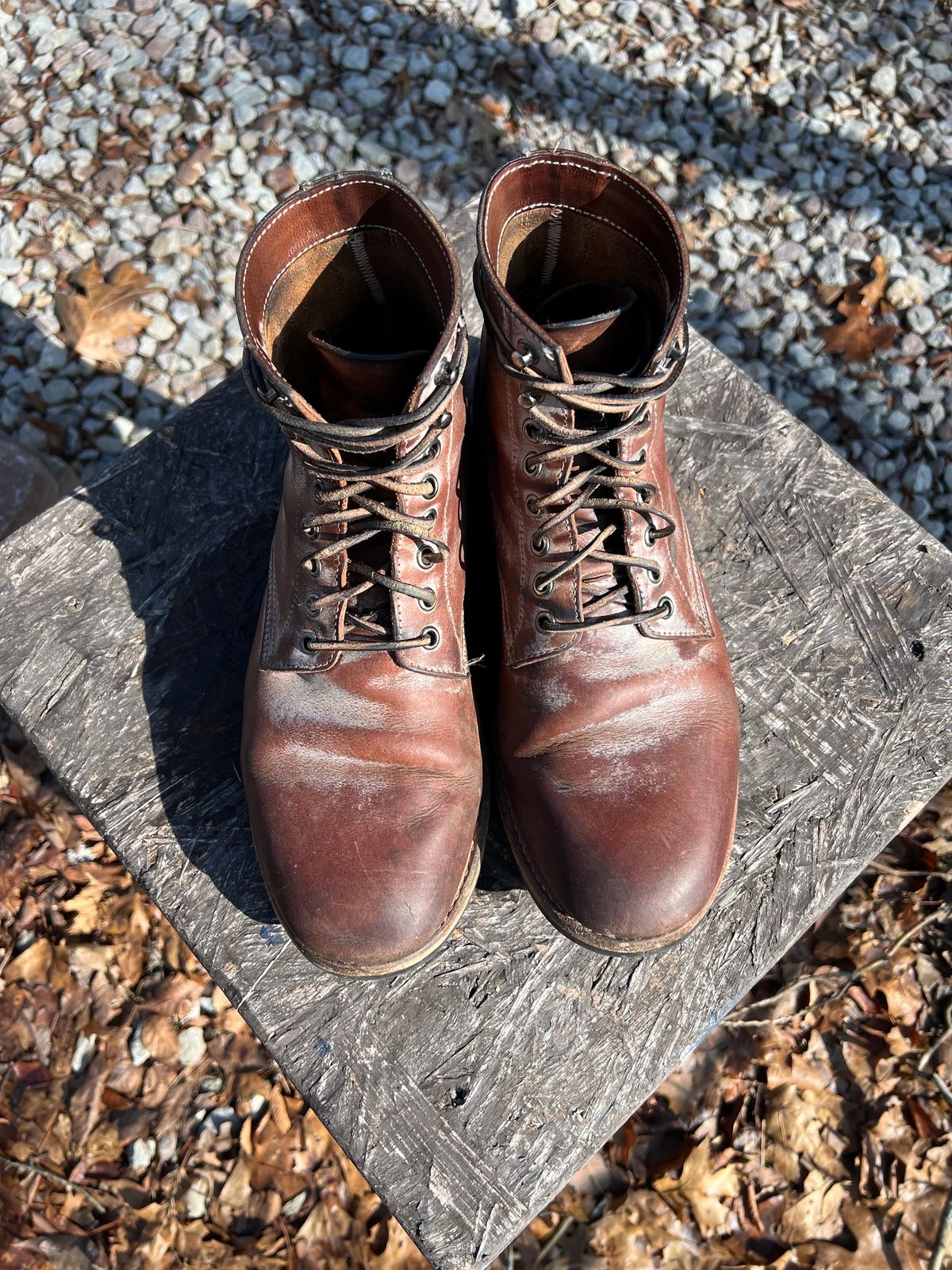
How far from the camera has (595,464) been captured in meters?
1.54

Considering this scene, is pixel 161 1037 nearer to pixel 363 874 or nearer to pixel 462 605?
pixel 363 874

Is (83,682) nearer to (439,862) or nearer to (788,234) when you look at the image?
(439,862)

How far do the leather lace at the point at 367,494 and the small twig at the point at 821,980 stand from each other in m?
1.43

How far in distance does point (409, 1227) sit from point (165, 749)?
37.2 inches

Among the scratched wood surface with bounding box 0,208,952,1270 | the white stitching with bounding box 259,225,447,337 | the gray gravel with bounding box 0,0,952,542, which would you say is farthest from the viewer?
the gray gravel with bounding box 0,0,952,542

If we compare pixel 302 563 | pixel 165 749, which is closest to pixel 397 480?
pixel 302 563

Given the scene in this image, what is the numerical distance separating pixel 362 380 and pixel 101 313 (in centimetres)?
202

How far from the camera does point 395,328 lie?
1.69m

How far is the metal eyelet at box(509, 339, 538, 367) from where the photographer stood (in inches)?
55.2

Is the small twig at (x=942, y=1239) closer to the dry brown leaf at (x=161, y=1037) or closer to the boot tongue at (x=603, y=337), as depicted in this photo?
the boot tongue at (x=603, y=337)

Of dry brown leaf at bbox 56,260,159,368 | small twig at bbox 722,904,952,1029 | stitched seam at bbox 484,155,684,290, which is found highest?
stitched seam at bbox 484,155,684,290

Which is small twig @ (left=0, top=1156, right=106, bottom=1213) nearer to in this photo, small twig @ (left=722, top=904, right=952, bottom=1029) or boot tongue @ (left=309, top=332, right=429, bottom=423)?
small twig @ (left=722, top=904, right=952, bottom=1029)

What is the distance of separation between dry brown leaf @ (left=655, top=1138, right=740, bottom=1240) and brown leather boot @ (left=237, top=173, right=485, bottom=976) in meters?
1.16

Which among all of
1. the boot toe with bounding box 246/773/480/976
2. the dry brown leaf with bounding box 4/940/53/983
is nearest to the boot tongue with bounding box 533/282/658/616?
the boot toe with bounding box 246/773/480/976
